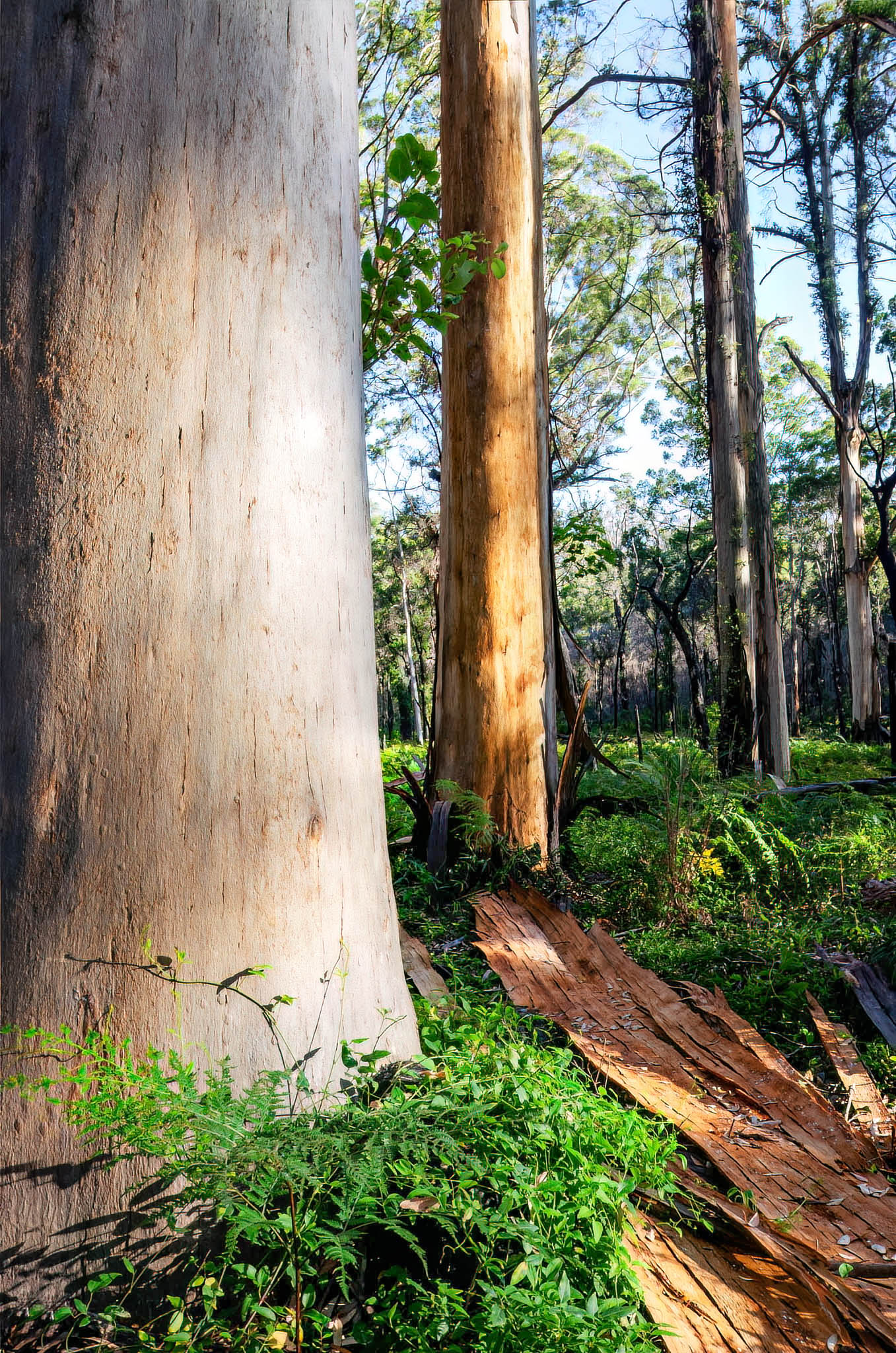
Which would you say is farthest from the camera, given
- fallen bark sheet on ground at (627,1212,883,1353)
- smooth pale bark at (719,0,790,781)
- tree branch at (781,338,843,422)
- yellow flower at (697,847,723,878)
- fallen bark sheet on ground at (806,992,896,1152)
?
tree branch at (781,338,843,422)

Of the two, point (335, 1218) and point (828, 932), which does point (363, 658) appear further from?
point (828, 932)

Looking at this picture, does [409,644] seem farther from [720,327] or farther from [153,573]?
[153,573]

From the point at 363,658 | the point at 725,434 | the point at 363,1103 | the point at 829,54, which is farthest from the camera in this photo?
the point at 829,54

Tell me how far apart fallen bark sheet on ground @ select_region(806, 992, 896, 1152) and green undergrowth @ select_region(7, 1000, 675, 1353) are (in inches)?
40.8

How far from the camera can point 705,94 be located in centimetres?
823

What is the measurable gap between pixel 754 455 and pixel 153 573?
764cm

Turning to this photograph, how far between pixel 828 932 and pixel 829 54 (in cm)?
1869

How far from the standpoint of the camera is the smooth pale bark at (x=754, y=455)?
24.8 ft

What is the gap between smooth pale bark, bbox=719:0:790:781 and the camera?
756cm

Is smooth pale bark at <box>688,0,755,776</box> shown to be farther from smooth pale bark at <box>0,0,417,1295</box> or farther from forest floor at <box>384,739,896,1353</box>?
smooth pale bark at <box>0,0,417,1295</box>

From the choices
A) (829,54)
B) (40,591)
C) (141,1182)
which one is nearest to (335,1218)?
(141,1182)

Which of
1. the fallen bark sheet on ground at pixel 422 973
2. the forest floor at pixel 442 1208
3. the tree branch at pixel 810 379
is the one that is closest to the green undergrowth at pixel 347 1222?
the forest floor at pixel 442 1208

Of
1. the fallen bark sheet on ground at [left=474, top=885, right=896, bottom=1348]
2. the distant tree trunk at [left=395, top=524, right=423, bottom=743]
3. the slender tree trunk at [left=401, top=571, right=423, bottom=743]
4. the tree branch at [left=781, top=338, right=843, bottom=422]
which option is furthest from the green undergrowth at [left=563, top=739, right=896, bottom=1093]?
the distant tree trunk at [left=395, top=524, right=423, bottom=743]

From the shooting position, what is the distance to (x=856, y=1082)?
7.50 feet
